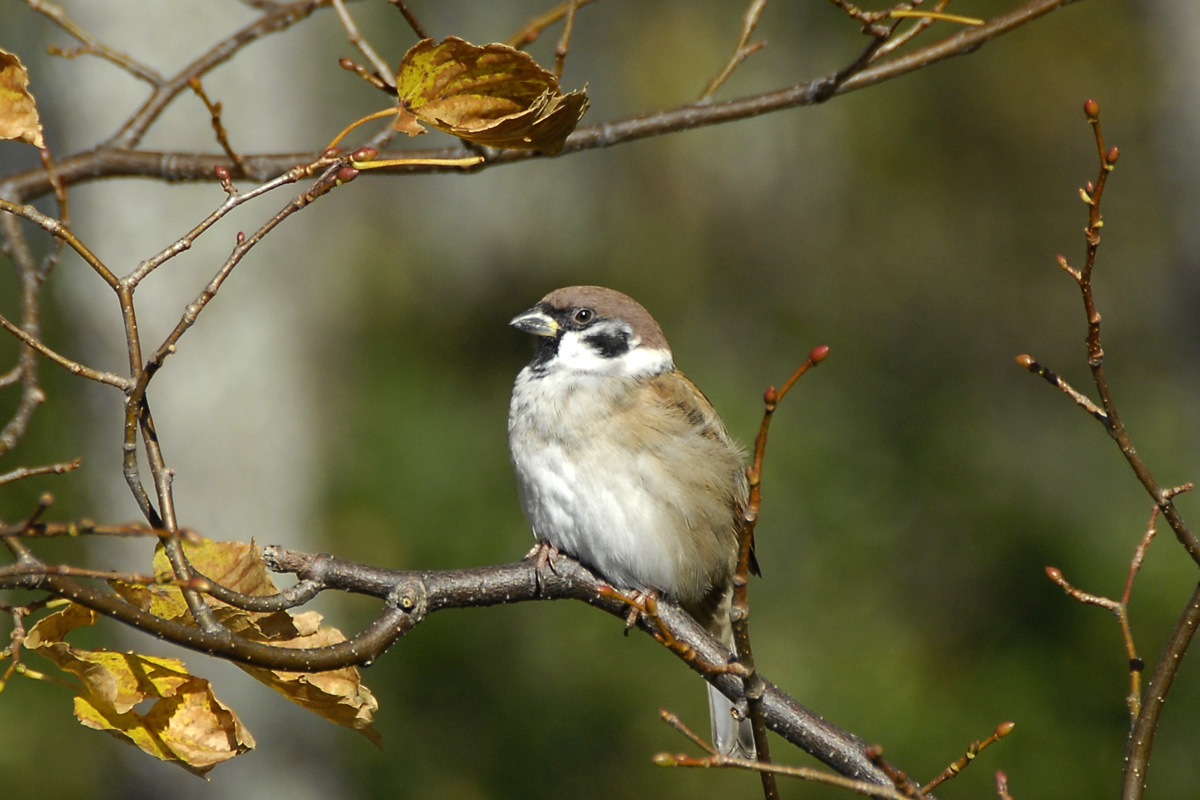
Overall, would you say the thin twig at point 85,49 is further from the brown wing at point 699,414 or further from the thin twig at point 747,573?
the thin twig at point 747,573

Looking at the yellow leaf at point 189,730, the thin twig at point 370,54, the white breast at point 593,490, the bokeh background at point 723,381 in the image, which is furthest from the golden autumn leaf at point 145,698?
the bokeh background at point 723,381

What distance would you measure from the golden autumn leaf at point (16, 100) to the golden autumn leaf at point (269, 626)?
1.78ft

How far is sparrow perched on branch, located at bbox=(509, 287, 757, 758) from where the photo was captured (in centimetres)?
258

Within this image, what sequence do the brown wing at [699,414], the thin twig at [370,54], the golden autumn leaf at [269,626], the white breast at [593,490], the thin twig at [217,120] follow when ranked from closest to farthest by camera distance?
the golden autumn leaf at [269,626]
the thin twig at [217,120]
the thin twig at [370,54]
the white breast at [593,490]
the brown wing at [699,414]

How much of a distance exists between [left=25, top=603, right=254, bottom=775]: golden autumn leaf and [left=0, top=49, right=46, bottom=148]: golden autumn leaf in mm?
569

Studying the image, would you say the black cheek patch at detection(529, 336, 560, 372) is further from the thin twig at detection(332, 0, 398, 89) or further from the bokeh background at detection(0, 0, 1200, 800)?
the bokeh background at detection(0, 0, 1200, 800)

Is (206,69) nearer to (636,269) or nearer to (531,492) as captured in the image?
(531,492)

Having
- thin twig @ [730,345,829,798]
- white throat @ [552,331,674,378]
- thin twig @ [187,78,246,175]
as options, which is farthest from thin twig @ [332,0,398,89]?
white throat @ [552,331,674,378]

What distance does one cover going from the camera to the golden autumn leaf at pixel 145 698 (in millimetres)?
1307

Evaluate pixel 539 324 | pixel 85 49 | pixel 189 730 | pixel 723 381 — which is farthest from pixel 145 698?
pixel 723 381

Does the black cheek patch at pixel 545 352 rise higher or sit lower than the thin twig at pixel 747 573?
higher

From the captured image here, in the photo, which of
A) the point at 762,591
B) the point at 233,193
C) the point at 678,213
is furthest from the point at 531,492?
the point at 678,213

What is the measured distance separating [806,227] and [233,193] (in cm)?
730

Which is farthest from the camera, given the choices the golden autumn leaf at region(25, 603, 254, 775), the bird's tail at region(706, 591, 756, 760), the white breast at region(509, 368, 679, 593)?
the bird's tail at region(706, 591, 756, 760)
